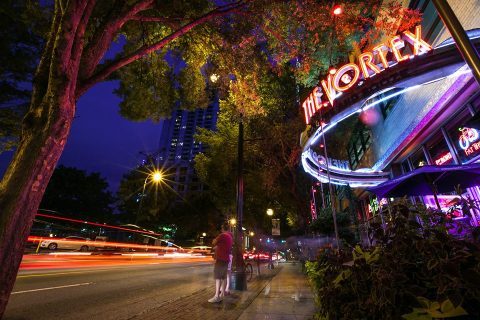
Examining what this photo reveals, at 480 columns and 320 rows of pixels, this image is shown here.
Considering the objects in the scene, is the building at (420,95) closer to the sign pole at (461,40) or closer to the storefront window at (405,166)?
the storefront window at (405,166)

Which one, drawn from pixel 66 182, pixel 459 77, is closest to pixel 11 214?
pixel 459 77

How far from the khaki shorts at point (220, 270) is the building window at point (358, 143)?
12.0m

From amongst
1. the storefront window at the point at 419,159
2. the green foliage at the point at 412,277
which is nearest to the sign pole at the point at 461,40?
the green foliage at the point at 412,277

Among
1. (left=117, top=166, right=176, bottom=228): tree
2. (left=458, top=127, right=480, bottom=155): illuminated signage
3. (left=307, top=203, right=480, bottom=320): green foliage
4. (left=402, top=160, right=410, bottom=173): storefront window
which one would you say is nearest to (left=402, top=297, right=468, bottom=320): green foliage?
(left=307, top=203, right=480, bottom=320): green foliage

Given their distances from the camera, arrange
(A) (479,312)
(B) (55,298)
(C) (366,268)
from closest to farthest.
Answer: (A) (479,312) → (C) (366,268) → (B) (55,298)

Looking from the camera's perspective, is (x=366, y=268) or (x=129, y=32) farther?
(x=129, y=32)

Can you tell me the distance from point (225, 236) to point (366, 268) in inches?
233

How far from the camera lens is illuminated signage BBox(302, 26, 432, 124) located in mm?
7426

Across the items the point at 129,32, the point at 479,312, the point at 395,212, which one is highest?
the point at 129,32

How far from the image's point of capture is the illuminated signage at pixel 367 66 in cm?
743

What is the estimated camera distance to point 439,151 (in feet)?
31.0

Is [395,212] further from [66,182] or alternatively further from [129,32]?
[66,182]

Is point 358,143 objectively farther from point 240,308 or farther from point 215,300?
point 240,308

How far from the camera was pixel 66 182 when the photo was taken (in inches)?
1647
